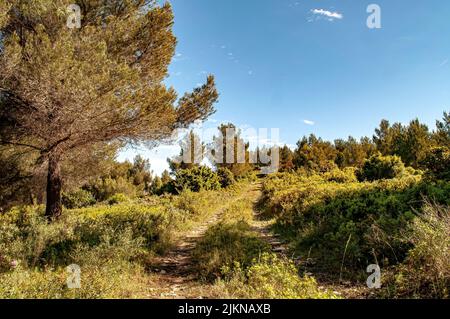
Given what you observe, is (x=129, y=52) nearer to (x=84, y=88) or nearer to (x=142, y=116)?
(x=142, y=116)

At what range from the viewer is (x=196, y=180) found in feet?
78.3

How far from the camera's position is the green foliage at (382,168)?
803 inches

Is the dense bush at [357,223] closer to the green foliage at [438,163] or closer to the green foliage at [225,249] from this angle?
the green foliage at [438,163]

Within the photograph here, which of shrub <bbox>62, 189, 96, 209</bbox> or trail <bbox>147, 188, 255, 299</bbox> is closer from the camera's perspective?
trail <bbox>147, 188, 255, 299</bbox>

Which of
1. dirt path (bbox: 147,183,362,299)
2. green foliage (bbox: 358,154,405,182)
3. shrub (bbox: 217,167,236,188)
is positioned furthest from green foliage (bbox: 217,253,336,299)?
shrub (bbox: 217,167,236,188)

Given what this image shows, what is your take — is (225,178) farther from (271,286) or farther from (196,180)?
(271,286)

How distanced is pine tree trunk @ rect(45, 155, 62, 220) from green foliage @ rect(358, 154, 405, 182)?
1856 cm

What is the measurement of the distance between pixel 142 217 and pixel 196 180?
13187 millimetres

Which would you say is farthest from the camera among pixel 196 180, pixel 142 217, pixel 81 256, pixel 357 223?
pixel 196 180

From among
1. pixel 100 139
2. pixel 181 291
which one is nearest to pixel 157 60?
pixel 100 139

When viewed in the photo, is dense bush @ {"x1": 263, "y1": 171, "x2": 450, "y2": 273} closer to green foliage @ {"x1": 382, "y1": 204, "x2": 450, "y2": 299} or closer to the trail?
green foliage @ {"x1": 382, "y1": 204, "x2": 450, "y2": 299}

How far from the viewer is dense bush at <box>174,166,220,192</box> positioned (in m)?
23.8

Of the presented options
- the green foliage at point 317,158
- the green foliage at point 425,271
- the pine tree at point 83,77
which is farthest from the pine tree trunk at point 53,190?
the green foliage at point 317,158

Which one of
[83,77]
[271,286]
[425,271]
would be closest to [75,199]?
[83,77]
